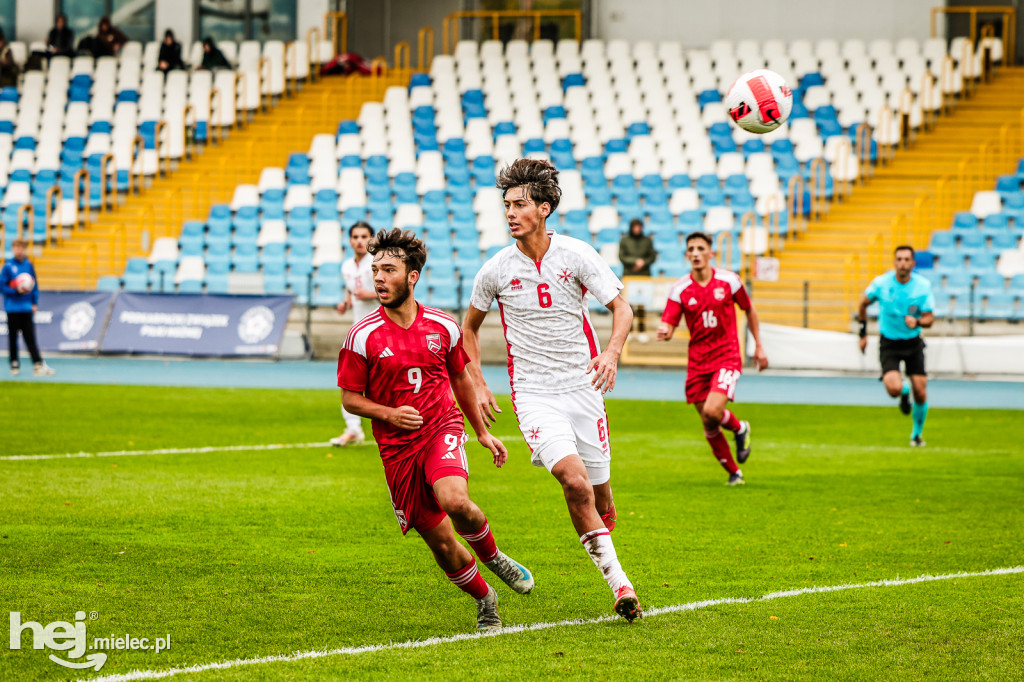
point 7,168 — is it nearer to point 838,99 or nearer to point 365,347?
point 838,99

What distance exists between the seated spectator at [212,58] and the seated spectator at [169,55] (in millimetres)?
777

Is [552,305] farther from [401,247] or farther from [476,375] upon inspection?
[401,247]

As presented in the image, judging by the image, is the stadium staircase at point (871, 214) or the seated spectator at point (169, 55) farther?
the seated spectator at point (169, 55)

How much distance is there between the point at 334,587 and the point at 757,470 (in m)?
5.84

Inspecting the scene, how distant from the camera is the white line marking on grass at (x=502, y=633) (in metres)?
4.86

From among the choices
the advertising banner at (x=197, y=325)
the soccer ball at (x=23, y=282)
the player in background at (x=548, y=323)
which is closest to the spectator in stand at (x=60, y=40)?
the advertising banner at (x=197, y=325)

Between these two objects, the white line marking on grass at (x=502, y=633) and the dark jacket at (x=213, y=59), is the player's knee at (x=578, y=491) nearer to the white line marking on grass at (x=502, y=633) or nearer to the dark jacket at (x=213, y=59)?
the white line marking on grass at (x=502, y=633)

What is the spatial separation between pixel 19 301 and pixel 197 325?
4.10m

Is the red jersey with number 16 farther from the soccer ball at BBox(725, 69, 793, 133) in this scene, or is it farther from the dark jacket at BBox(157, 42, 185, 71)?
the dark jacket at BBox(157, 42, 185, 71)

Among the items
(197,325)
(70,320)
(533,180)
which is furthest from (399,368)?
(70,320)

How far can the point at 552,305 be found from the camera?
20.9ft

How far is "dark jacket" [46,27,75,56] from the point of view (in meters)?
34.2

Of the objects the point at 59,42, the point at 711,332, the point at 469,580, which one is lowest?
the point at 469,580

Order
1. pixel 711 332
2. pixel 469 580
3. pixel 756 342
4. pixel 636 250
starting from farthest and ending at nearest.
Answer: pixel 636 250 → pixel 756 342 → pixel 711 332 → pixel 469 580
